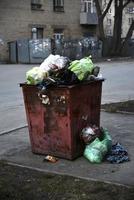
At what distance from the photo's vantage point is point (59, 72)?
21.0 ft

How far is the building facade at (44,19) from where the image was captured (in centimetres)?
3816

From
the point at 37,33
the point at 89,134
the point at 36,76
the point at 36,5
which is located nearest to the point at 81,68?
the point at 36,76

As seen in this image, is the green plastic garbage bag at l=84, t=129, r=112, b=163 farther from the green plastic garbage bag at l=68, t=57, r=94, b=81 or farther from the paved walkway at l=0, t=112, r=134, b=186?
the green plastic garbage bag at l=68, t=57, r=94, b=81

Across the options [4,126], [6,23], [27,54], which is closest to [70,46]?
[27,54]

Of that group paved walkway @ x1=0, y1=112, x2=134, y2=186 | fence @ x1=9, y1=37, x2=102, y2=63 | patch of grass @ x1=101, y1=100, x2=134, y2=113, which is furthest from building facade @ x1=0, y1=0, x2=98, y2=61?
paved walkway @ x1=0, y1=112, x2=134, y2=186

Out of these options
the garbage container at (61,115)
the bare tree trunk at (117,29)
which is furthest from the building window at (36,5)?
the garbage container at (61,115)

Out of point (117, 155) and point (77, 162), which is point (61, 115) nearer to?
point (77, 162)

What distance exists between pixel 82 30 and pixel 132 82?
2792cm

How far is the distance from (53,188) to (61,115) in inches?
49.2

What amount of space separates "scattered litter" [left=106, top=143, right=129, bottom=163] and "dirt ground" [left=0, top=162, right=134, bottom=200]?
83 centimetres

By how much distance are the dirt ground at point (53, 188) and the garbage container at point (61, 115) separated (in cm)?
69

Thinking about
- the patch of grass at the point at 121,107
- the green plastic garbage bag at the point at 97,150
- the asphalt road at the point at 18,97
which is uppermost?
the green plastic garbage bag at the point at 97,150

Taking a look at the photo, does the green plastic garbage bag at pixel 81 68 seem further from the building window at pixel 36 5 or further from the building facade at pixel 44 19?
the building window at pixel 36 5

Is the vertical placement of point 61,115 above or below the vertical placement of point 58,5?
above
